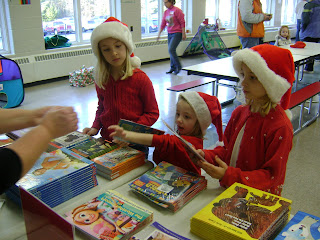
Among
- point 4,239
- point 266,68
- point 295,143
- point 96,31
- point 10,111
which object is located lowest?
point 295,143

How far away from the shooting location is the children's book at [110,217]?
Result: 109 centimetres

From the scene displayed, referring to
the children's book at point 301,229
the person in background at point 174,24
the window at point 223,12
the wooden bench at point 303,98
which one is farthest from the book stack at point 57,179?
the window at point 223,12

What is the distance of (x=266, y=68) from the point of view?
4.61 feet

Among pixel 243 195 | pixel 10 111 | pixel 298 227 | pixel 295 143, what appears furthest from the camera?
pixel 295 143

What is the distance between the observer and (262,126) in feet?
4.74

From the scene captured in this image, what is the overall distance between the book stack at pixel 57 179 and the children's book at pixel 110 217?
118mm

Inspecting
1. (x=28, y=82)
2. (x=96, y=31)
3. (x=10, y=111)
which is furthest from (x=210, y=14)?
(x=10, y=111)

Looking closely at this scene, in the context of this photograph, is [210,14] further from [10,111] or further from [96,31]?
[10,111]

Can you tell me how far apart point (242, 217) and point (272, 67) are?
27.6 inches

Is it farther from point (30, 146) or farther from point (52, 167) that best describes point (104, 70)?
point (30, 146)

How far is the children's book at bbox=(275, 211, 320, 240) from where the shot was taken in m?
1.03

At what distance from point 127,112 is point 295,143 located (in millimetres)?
2584

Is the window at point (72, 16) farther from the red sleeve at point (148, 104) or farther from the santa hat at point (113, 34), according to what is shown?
the red sleeve at point (148, 104)

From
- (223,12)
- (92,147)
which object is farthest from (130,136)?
(223,12)
